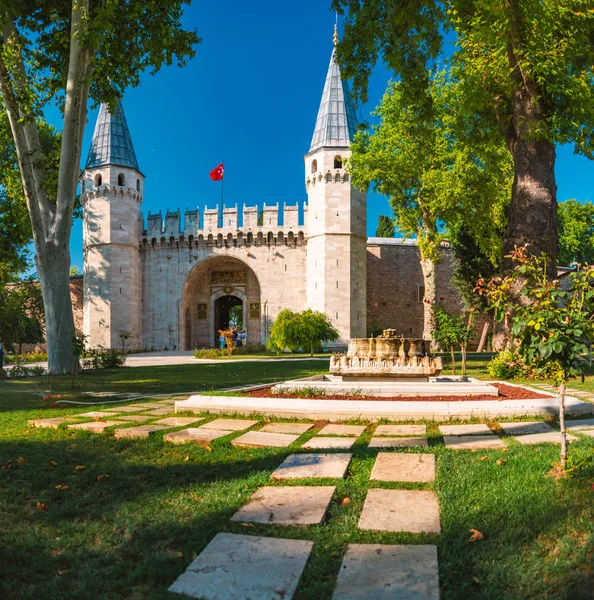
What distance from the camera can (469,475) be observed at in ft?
9.82

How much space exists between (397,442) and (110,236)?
84.5 ft

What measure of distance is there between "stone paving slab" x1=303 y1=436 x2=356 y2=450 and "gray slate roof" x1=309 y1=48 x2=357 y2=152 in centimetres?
2325

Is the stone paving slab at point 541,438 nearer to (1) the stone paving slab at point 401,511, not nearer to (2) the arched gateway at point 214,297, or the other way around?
(1) the stone paving slab at point 401,511

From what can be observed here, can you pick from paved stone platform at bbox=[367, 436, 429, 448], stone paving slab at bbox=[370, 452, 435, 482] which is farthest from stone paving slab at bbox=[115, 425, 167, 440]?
stone paving slab at bbox=[370, 452, 435, 482]

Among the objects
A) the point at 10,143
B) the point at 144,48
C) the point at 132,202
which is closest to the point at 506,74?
the point at 144,48

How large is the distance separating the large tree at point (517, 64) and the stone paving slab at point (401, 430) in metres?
5.93

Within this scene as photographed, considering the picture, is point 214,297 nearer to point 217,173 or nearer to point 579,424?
point 217,173

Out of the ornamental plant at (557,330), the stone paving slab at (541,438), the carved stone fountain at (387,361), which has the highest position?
the ornamental plant at (557,330)

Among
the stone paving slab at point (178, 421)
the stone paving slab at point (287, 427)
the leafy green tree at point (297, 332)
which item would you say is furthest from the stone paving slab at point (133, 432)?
the leafy green tree at point (297, 332)

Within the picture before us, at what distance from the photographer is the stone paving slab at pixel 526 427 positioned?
4279mm

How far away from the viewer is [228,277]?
1194 inches

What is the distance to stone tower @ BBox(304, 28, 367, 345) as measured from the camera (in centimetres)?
2481

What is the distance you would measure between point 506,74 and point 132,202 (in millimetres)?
22662

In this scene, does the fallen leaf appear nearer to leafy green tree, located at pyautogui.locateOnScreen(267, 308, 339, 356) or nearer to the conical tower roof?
leafy green tree, located at pyautogui.locateOnScreen(267, 308, 339, 356)
